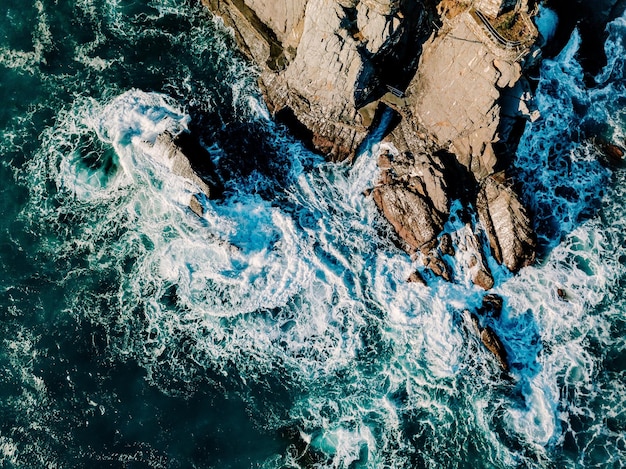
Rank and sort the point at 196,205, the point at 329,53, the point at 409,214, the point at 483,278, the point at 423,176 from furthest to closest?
the point at 196,205, the point at 409,214, the point at 483,278, the point at 423,176, the point at 329,53

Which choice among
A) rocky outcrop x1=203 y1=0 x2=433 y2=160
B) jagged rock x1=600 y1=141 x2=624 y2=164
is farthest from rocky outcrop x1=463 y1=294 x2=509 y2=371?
rocky outcrop x1=203 y1=0 x2=433 y2=160

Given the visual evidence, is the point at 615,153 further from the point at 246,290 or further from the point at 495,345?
the point at 246,290

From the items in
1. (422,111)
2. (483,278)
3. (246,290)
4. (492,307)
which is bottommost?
(246,290)

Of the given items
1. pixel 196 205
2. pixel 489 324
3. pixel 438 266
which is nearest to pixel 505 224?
pixel 438 266

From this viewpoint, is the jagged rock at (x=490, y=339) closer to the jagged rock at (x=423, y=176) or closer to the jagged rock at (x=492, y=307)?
the jagged rock at (x=492, y=307)

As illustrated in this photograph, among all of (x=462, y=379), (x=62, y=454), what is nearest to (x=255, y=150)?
(x=462, y=379)

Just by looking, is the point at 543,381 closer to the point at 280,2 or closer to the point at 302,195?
the point at 302,195

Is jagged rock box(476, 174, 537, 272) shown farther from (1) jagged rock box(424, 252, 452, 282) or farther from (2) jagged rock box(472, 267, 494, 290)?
(1) jagged rock box(424, 252, 452, 282)
